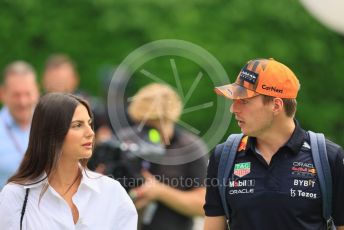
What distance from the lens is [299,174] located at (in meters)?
5.99

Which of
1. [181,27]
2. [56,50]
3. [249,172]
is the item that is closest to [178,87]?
[181,27]

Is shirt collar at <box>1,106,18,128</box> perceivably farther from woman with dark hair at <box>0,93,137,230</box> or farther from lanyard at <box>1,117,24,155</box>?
woman with dark hair at <box>0,93,137,230</box>

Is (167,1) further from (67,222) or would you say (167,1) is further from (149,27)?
(67,222)

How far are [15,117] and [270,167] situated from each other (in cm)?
385

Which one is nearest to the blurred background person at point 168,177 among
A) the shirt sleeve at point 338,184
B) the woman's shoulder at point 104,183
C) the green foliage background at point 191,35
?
the woman's shoulder at point 104,183

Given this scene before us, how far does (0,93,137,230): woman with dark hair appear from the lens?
19.1 feet

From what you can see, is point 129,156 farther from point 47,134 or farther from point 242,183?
point 47,134

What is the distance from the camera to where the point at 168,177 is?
8703mm

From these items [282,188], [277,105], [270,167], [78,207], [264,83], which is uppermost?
[264,83]

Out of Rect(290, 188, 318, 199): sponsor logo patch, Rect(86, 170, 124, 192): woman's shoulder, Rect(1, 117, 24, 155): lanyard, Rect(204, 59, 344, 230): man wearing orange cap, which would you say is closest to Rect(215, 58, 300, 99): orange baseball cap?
Rect(204, 59, 344, 230): man wearing orange cap

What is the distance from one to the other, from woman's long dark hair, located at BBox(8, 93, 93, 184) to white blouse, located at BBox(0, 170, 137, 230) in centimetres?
8

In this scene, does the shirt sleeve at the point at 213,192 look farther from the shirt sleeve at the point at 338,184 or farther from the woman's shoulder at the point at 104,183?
the shirt sleeve at the point at 338,184

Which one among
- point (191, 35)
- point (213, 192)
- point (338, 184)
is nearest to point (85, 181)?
point (213, 192)

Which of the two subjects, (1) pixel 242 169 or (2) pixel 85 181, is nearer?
(2) pixel 85 181
